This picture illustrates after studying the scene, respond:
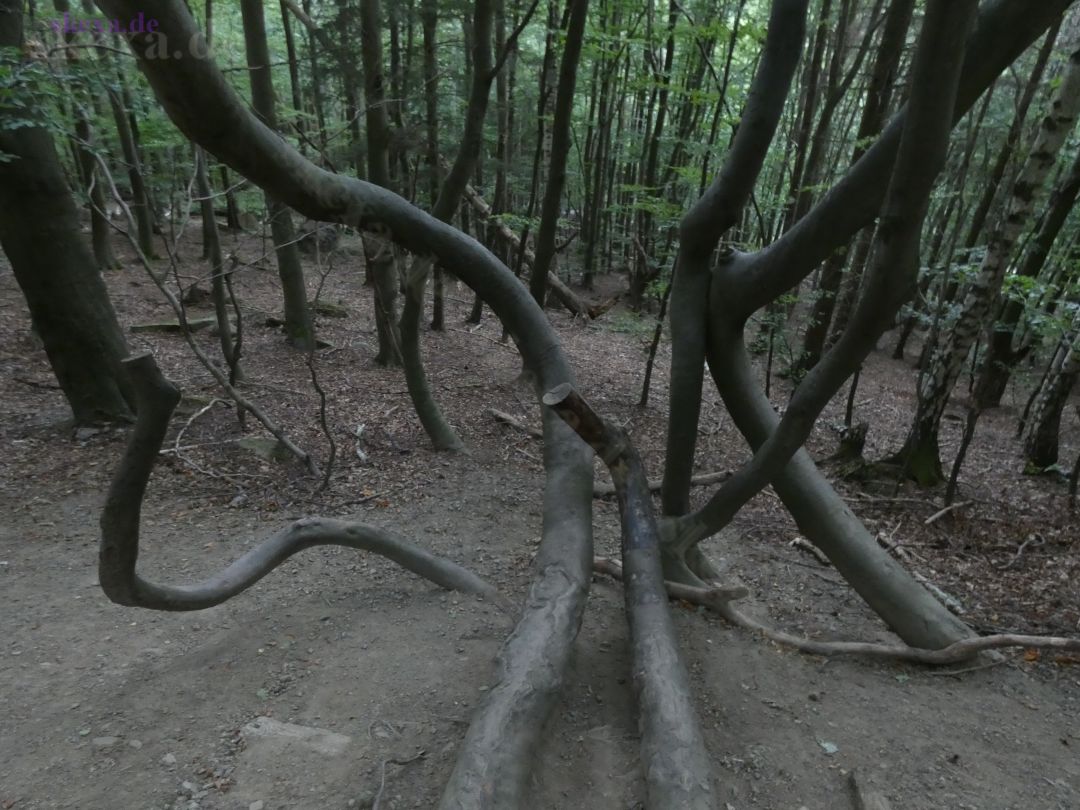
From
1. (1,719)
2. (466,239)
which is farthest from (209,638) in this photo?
(466,239)

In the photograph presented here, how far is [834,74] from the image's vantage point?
416 inches

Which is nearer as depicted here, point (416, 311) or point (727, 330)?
point (727, 330)

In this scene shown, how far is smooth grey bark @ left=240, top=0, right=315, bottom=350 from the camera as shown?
789 centimetres

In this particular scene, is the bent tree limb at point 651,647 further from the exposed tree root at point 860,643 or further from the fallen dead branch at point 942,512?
the fallen dead branch at point 942,512

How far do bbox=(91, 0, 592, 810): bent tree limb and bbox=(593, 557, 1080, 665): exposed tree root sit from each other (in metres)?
0.85

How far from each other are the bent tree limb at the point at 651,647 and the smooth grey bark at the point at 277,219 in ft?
17.0

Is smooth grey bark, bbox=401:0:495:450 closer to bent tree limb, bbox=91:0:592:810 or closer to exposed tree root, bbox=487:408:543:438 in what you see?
bent tree limb, bbox=91:0:592:810

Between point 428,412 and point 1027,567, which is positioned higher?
point 428,412

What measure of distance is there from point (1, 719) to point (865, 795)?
389 cm

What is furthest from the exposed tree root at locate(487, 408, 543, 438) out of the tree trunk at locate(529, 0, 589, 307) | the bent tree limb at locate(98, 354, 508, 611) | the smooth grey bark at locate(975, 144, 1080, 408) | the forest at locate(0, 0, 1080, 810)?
the smooth grey bark at locate(975, 144, 1080, 408)

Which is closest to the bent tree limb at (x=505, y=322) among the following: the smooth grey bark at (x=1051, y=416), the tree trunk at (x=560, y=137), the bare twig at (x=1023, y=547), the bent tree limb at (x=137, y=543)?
the bent tree limb at (x=137, y=543)

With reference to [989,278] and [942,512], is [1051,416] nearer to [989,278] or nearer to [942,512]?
[989,278]

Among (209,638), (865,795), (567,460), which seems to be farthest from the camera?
(567,460)

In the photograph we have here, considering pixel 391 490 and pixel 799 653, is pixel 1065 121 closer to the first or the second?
pixel 799 653
